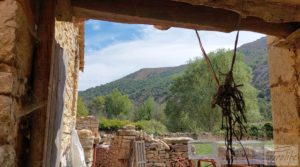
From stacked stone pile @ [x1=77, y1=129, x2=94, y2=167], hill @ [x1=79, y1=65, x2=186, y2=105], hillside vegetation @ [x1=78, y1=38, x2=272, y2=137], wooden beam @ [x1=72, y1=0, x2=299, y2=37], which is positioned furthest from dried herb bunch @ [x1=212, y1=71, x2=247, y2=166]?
hill @ [x1=79, y1=65, x2=186, y2=105]

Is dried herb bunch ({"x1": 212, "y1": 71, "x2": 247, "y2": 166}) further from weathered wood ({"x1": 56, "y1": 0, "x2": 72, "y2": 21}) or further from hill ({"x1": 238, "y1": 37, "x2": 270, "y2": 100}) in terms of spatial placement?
hill ({"x1": 238, "y1": 37, "x2": 270, "y2": 100})

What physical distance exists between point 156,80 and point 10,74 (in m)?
59.3

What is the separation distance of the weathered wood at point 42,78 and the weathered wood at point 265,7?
797 mm

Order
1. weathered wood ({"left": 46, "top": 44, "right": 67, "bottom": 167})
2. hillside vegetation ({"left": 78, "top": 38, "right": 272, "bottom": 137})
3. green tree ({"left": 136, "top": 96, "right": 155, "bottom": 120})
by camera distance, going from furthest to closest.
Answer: green tree ({"left": 136, "top": 96, "right": 155, "bottom": 120}) < hillside vegetation ({"left": 78, "top": 38, "right": 272, "bottom": 137}) < weathered wood ({"left": 46, "top": 44, "right": 67, "bottom": 167})

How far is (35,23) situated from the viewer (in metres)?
1.62

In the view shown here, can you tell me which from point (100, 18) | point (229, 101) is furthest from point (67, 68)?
point (229, 101)

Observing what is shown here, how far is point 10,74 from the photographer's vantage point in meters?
1.22

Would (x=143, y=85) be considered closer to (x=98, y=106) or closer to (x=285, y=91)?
(x=98, y=106)

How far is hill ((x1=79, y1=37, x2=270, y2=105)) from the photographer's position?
142 feet

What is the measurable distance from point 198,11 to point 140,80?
63.0 m

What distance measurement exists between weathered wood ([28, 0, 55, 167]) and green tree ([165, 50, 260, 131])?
2314cm

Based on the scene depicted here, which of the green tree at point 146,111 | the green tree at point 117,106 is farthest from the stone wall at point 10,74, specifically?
the green tree at point 117,106

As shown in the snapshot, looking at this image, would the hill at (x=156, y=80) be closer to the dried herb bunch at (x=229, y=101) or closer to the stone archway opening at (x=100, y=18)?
the stone archway opening at (x=100, y=18)

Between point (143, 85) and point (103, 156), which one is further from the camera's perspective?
point (143, 85)
